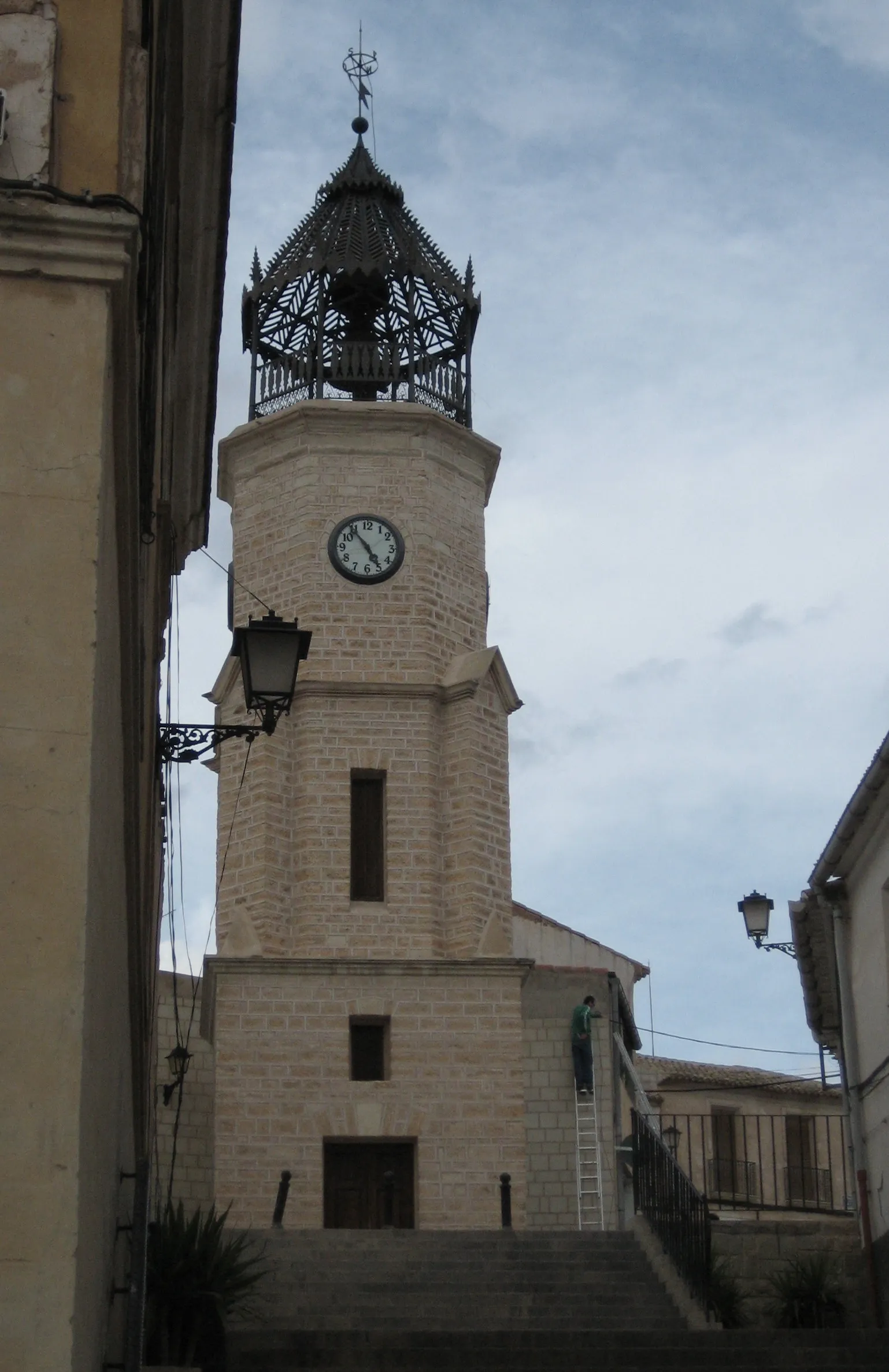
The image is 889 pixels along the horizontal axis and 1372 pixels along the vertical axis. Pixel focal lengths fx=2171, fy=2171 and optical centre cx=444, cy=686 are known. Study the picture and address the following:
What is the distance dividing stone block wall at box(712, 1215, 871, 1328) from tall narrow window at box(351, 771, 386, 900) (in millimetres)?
8127

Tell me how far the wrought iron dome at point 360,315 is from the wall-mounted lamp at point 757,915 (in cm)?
780

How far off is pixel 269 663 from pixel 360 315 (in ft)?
60.4

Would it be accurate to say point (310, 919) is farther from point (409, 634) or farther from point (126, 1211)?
point (126, 1211)

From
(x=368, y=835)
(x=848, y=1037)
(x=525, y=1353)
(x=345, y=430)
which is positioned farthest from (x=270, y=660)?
(x=345, y=430)

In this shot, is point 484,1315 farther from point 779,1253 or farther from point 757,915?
point 757,915

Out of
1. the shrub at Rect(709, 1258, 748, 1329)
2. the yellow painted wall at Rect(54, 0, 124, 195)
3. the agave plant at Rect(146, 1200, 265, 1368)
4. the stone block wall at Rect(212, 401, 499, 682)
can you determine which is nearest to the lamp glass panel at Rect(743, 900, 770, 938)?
the stone block wall at Rect(212, 401, 499, 682)

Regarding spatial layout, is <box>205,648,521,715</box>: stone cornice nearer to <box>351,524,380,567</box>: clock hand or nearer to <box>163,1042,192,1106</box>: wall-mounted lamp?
<box>351,524,380,567</box>: clock hand

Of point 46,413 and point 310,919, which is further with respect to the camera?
→ point 310,919

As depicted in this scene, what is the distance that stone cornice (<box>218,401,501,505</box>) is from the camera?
26.0 m

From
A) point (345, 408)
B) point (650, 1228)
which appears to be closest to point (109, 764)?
point (650, 1228)

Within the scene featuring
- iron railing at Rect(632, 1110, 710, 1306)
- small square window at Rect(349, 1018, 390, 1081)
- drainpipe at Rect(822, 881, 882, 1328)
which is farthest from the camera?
small square window at Rect(349, 1018, 390, 1081)

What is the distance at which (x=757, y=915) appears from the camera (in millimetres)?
22125

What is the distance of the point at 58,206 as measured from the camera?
6465 mm

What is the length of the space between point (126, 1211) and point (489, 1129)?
45.6 ft
